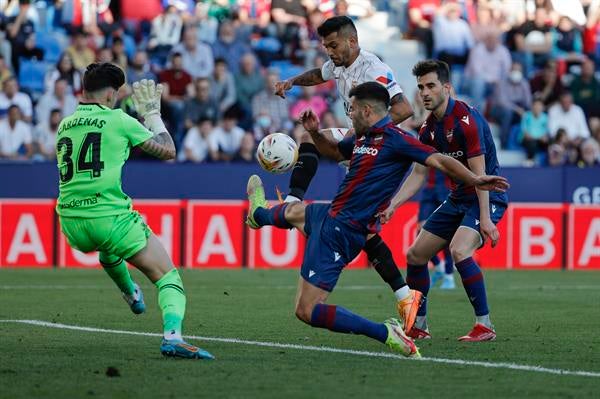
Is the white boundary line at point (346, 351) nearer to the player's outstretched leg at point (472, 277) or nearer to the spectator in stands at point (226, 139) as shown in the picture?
the player's outstretched leg at point (472, 277)

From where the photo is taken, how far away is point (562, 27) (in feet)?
89.4

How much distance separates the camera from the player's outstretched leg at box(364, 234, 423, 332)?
10.6 meters

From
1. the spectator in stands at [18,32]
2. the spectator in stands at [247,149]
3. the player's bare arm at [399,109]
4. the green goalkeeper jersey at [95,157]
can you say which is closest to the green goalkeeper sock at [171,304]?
the green goalkeeper jersey at [95,157]

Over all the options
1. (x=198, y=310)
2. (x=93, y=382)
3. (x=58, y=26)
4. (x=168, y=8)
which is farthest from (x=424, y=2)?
(x=93, y=382)

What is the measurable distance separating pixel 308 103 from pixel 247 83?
3.74 ft

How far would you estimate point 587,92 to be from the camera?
2570cm

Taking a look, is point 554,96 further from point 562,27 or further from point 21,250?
point 21,250

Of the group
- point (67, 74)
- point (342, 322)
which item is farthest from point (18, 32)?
point (342, 322)

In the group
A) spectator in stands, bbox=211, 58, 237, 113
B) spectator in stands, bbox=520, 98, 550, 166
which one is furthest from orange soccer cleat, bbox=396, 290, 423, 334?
spectator in stands, bbox=520, 98, 550, 166

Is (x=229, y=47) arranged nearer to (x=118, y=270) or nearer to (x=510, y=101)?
(x=510, y=101)

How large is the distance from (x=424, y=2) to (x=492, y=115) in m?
3.38

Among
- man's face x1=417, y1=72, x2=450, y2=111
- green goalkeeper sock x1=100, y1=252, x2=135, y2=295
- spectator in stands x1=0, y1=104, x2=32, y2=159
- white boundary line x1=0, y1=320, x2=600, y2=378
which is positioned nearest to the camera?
white boundary line x1=0, y1=320, x2=600, y2=378

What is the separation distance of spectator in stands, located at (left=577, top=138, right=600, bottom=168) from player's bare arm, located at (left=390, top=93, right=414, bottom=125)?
1210 cm

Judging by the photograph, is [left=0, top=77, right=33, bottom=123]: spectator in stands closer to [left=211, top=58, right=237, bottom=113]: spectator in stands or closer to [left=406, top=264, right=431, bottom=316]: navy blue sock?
[left=211, top=58, right=237, bottom=113]: spectator in stands
